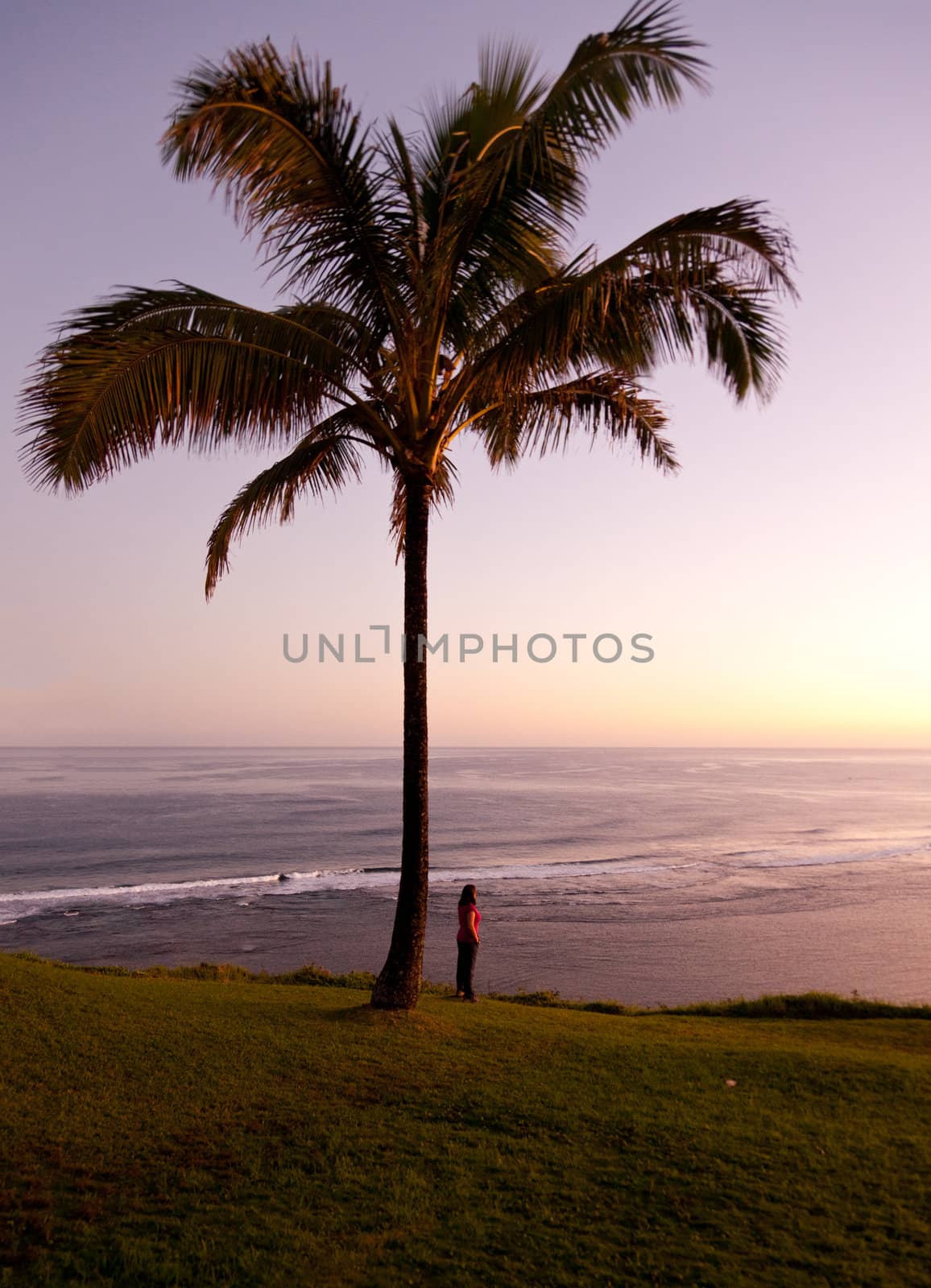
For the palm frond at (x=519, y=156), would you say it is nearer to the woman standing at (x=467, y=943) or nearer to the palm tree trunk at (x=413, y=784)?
the palm tree trunk at (x=413, y=784)

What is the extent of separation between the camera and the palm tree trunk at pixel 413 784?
30.7 ft

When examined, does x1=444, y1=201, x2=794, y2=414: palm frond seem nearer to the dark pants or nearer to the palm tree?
the palm tree

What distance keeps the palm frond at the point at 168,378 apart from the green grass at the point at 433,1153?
5.30 meters

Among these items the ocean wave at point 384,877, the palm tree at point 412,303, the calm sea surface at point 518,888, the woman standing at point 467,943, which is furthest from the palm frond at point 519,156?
the ocean wave at point 384,877

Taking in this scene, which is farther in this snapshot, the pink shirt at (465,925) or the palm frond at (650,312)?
the pink shirt at (465,925)

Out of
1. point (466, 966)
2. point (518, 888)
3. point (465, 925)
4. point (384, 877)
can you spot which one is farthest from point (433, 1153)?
point (384, 877)

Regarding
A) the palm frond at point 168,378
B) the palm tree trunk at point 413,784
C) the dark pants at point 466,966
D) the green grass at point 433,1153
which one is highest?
the palm frond at point 168,378

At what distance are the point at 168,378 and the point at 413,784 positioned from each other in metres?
4.65

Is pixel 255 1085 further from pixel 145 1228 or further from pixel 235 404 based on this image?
pixel 235 404

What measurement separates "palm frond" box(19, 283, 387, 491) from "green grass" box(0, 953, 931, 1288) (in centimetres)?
530

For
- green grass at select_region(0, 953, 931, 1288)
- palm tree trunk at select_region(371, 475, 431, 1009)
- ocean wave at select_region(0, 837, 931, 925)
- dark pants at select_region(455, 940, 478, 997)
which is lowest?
ocean wave at select_region(0, 837, 931, 925)

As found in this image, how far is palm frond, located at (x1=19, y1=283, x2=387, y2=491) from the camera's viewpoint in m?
7.85

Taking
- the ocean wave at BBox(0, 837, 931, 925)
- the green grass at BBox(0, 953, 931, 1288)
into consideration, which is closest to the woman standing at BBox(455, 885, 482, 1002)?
the green grass at BBox(0, 953, 931, 1288)

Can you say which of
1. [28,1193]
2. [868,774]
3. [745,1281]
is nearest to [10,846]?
[28,1193]
